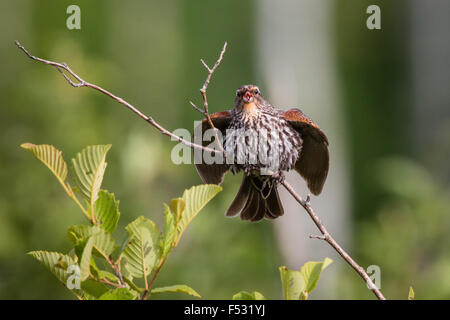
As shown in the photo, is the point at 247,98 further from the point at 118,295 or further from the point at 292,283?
the point at 118,295

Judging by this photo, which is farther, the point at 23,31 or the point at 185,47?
the point at 185,47

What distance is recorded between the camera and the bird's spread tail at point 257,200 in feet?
7.16

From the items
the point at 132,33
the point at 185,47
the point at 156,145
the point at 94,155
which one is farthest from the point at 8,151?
the point at 185,47

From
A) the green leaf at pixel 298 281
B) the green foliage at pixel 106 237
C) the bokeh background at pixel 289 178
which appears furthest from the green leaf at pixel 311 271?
the bokeh background at pixel 289 178

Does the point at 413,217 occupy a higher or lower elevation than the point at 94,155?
lower

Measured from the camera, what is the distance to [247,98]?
2.53 meters

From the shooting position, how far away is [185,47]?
17.4 metres

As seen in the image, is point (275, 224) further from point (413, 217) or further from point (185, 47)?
point (185, 47)

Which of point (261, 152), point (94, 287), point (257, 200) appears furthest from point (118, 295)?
point (261, 152)

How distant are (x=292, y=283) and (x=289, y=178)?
3712 millimetres

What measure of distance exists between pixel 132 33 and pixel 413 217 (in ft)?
40.4

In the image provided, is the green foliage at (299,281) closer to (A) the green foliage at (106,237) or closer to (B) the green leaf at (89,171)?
(A) the green foliage at (106,237)

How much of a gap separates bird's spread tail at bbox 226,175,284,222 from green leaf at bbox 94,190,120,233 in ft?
2.11
